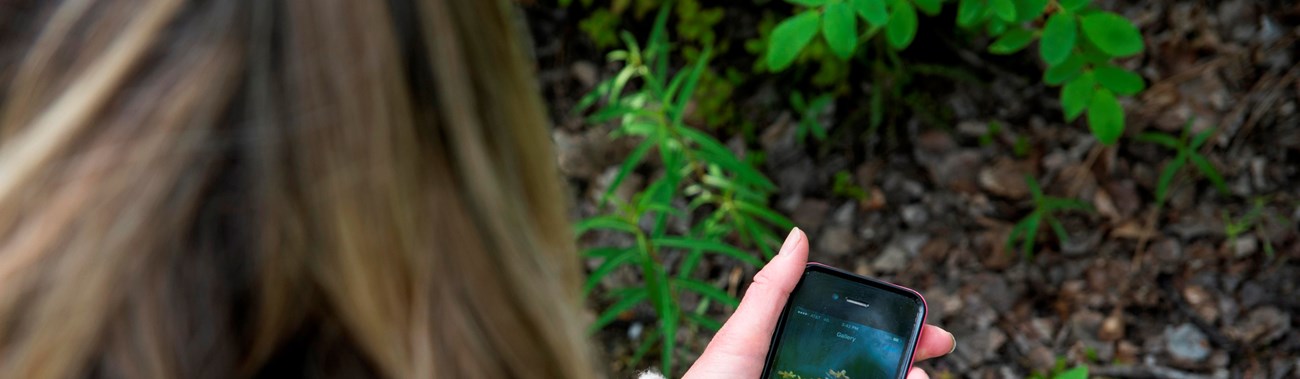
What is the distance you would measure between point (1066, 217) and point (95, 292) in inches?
72.4

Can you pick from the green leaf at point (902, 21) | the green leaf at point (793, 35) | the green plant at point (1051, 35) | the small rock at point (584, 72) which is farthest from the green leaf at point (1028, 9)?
the small rock at point (584, 72)

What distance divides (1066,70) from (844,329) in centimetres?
52

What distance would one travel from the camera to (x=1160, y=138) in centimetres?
183

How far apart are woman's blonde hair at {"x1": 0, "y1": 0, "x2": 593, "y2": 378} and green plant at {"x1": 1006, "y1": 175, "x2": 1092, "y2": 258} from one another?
1539 millimetres

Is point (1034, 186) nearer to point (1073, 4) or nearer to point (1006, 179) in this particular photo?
point (1006, 179)

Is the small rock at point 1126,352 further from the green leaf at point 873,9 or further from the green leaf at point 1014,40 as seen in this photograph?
the green leaf at point 873,9

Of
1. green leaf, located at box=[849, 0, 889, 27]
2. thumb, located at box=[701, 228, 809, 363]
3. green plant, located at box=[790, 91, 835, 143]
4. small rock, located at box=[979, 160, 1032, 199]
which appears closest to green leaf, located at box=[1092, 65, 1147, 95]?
green leaf, located at box=[849, 0, 889, 27]

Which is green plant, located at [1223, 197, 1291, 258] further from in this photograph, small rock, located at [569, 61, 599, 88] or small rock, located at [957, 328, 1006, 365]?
small rock, located at [569, 61, 599, 88]

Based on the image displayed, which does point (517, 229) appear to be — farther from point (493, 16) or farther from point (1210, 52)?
point (1210, 52)

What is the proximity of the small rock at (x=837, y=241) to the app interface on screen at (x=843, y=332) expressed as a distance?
2.73 ft

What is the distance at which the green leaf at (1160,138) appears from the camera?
5.97ft

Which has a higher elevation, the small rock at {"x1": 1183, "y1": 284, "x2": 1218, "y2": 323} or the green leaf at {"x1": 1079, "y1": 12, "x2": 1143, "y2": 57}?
the green leaf at {"x1": 1079, "y1": 12, "x2": 1143, "y2": 57}

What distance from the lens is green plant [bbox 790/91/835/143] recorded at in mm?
2023

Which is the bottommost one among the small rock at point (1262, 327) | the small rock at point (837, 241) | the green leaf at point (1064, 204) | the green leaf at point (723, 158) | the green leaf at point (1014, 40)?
the small rock at point (1262, 327)
